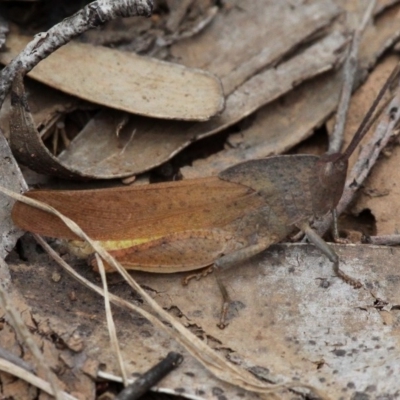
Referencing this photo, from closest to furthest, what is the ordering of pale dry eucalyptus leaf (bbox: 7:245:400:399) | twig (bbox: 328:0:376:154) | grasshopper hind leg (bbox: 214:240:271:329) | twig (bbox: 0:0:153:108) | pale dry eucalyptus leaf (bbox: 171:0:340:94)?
pale dry eucalyptus leaf (bbox: 7:245:400:399)
grasshopper hind leg (bbox: 214:240:271:329)
twig (bbox: 0:0:153:108)
twig (bbox: 328:0:376:154)
pale dry eucalyptus leaf (bbox: 171:0:340:94)

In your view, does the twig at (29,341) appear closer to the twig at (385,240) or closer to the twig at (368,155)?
the twig at (368,155)

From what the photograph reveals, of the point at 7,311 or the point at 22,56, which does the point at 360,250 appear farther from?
the point at 22,56

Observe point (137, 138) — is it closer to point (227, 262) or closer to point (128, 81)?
point (128, 81)

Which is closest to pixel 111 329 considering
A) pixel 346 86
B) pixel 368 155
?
pixel 368 155

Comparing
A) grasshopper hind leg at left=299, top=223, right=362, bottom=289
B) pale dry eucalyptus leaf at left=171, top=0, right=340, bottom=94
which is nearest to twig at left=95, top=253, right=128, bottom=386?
grasshopper hind leg at left=299, top=223, right=362, bottom=289

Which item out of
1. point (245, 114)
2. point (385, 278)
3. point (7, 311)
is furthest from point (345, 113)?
point (7, 311)

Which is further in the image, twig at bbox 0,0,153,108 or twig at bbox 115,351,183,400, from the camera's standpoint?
twig at bbox 0,0,153,108

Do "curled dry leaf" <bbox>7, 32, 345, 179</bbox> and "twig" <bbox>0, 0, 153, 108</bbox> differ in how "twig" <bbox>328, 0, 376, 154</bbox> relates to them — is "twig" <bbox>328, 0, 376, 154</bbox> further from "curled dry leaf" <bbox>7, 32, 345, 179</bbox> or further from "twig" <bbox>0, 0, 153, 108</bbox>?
"twig" <bbox>0, 0, 153, 108</bbox>
